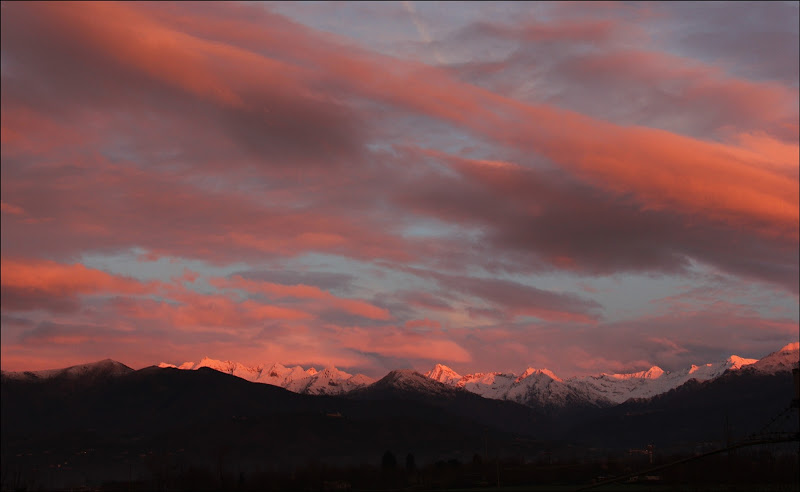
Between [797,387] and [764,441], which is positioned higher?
[797,387]

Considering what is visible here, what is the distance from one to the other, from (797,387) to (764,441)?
585 cm

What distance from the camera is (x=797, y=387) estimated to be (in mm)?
57875

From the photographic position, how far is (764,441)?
54469mm
